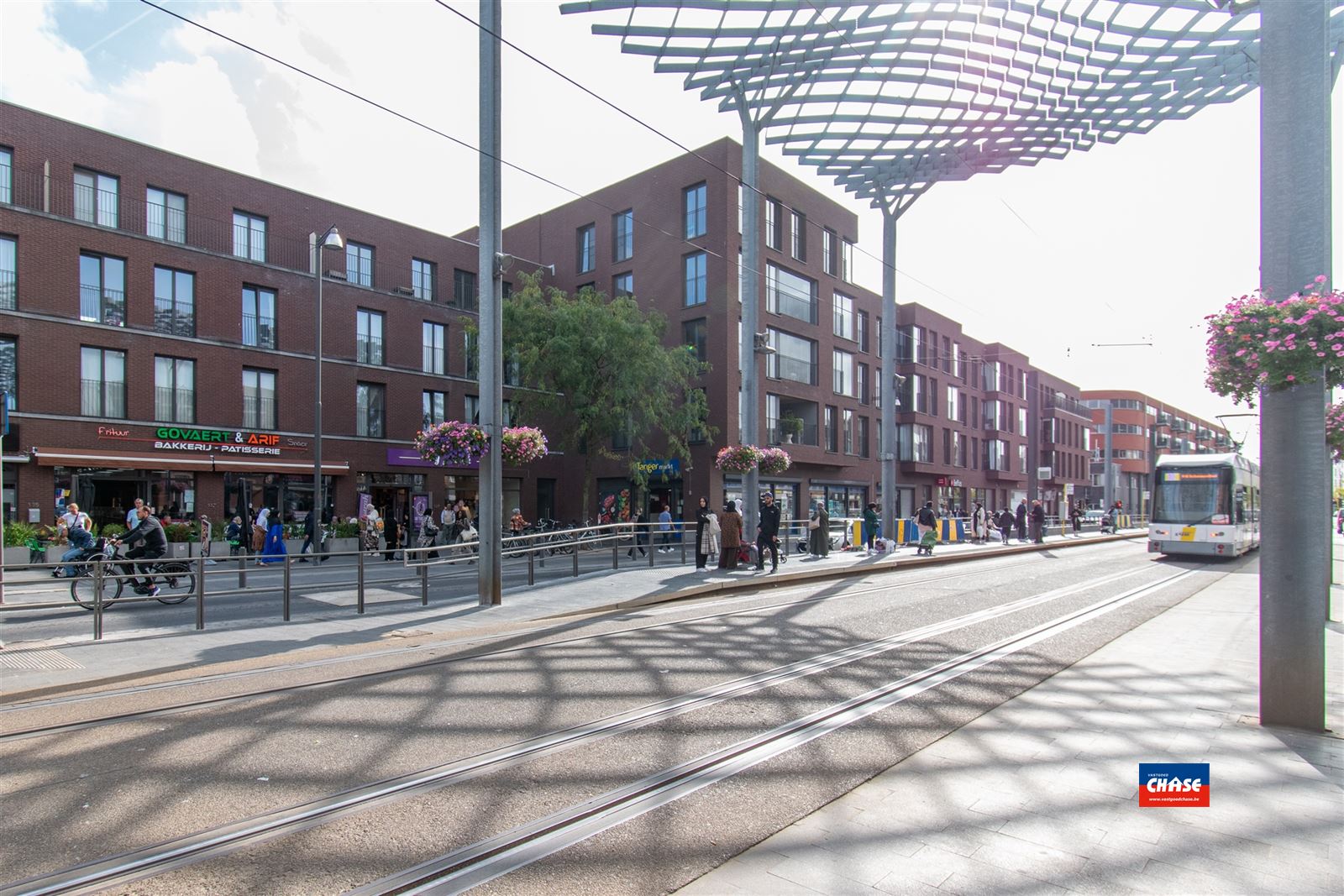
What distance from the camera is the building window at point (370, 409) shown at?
30516 millimetres

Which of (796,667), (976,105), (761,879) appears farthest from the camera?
(976,105)

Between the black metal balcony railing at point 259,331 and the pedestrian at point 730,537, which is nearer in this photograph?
the pedestrian at point 730,537

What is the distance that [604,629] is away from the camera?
385 inches

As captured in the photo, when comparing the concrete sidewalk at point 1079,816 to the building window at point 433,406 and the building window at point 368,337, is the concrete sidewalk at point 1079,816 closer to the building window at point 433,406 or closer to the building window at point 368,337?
the building window at point 368,337

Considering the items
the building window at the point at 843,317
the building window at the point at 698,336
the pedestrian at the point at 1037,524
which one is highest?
the building window at the point at 843,317

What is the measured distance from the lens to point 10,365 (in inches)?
883

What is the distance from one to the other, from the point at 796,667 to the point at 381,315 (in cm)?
2850

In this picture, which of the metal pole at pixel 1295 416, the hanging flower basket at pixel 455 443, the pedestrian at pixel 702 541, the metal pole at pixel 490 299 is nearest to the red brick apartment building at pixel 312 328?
the pedestrian at pixel 702 541

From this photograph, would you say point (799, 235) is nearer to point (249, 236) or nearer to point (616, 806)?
point (249, 236)

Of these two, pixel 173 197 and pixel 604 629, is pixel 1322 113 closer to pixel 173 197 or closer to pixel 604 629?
pixel 604 629

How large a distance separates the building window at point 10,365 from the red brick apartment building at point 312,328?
0.24ft

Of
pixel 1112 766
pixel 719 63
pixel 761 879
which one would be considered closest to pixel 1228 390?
pixel 1112 766

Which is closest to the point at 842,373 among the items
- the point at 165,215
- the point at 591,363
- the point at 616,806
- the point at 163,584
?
the point at 591,363

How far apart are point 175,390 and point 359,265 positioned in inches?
341
